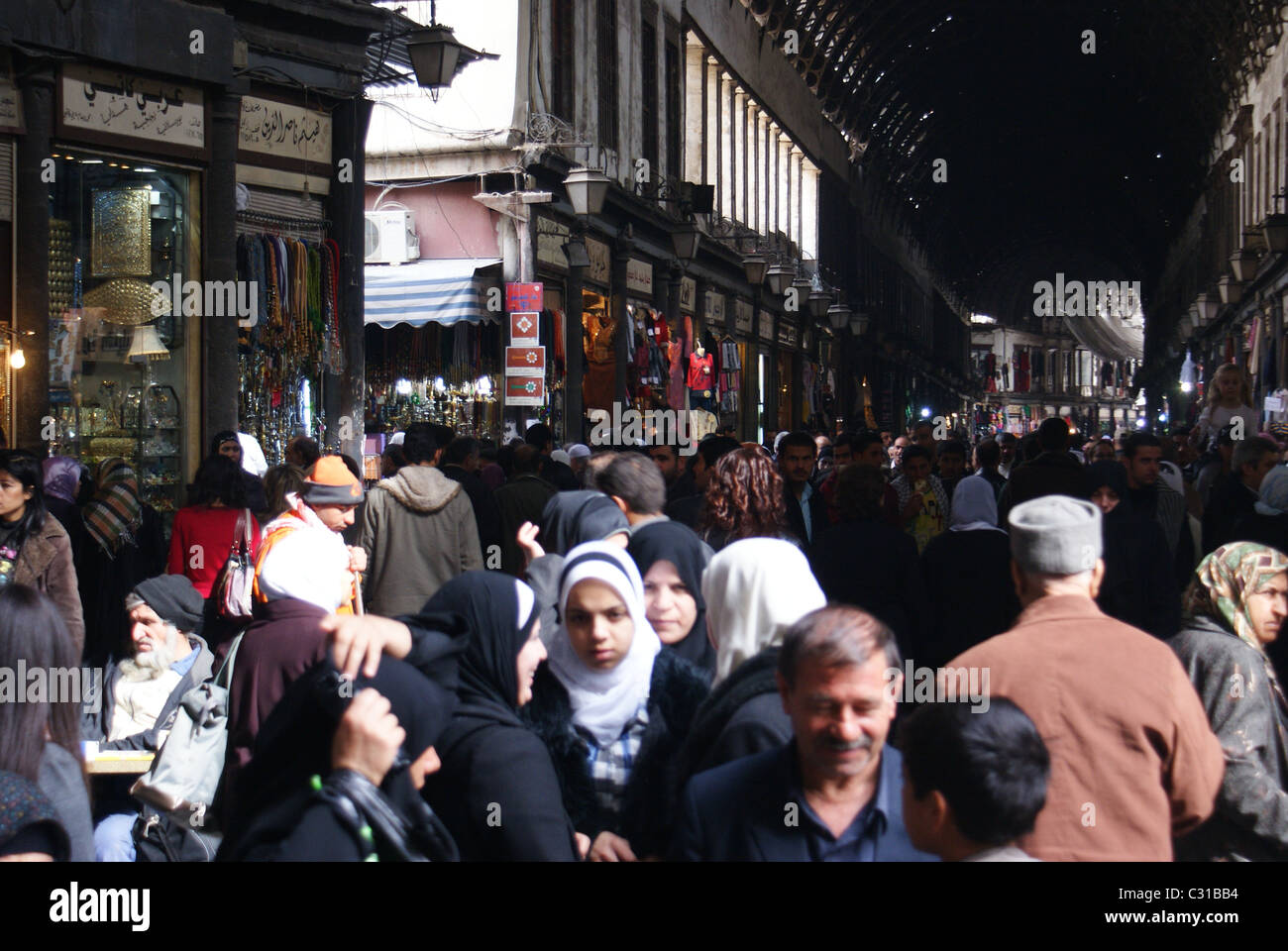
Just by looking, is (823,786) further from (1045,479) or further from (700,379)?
(700,379)

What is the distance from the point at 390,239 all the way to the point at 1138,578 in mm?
13153

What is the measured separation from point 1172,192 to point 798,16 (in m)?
23.4

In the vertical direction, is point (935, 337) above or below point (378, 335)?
above

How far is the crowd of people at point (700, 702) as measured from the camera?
10.1 ft

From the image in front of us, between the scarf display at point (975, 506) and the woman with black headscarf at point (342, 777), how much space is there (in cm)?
391

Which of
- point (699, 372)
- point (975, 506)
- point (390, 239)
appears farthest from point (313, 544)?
point (699, 372)

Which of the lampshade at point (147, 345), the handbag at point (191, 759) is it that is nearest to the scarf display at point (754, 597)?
the handbag at point (191, 759)

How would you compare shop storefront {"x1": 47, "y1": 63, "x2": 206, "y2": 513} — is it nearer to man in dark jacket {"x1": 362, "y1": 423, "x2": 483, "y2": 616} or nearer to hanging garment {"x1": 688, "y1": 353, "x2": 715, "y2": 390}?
man in dark jacket {"x1": 362, "y1": 423, "x2": 483, "y2": 616}

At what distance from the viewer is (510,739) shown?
3.64 m

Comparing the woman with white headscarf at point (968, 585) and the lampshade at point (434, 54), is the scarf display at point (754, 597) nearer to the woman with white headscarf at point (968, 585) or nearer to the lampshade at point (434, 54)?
the woman with white headscarf at point (968, 585)

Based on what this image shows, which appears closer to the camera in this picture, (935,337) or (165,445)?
(165,445)

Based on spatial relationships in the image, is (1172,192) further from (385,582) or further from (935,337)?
(385,582)

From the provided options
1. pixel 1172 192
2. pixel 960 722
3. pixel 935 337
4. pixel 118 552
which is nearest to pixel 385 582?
pixel 118 552

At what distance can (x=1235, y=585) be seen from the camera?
4.14m
